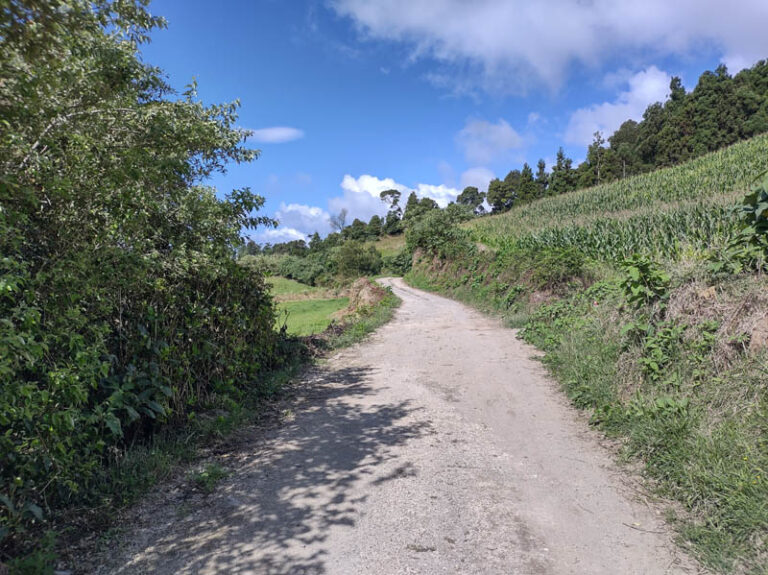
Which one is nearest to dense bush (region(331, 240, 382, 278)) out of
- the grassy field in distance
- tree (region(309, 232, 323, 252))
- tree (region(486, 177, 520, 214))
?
the grassy field in distance

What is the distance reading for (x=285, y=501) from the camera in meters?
3.78

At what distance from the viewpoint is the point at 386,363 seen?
28.4 feet

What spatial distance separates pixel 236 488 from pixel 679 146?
65.6 m

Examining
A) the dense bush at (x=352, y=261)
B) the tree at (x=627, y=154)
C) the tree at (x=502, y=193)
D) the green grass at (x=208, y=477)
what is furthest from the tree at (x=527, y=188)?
the green grass at (x=208, y=477)

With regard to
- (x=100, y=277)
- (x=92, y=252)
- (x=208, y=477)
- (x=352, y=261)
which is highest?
(x=352, y=261)

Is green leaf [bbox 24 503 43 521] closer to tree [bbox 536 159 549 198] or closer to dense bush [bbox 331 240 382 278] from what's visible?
dense bush [bbox 331 240 382 278]

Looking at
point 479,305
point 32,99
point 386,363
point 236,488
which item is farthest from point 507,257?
point 32,99

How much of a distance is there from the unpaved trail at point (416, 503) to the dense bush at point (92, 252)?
0.89 m

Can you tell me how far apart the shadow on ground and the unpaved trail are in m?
0.01

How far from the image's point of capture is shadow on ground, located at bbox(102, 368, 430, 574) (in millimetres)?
3053

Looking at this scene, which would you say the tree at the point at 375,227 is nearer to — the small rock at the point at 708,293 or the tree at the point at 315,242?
the tree at the point at 315,242

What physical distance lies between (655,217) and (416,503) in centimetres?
1671

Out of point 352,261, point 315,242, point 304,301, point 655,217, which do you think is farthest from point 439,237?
point 315,242

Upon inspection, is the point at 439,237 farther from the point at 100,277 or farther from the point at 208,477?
the point at 100,277
